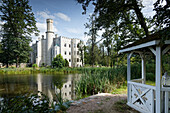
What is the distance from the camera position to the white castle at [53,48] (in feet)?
93.5

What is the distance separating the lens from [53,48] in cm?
2889

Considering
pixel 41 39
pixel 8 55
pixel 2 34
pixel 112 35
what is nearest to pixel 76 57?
pixel 41 39

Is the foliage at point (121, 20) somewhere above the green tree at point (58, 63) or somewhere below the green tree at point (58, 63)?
above

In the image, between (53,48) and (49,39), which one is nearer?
(53,48)

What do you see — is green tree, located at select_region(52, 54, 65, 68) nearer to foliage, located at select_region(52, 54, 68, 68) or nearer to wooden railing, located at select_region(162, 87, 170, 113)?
foliage, located at select_region(52, 54, 68, 68)

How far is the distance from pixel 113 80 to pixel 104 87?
1475 mm

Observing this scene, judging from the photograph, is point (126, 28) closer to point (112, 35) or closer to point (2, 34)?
point (112, 35)

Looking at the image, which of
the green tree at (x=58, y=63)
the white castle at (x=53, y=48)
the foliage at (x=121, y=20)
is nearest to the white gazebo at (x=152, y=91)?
the foliage at (x=121, y=20)

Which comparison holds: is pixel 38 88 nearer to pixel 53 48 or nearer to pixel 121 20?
pixel 121 20

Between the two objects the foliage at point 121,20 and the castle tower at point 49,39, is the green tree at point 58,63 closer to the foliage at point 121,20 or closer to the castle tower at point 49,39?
the castle tower at point 49,39

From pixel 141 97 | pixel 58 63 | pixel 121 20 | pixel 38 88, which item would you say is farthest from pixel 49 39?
pixel 141 97

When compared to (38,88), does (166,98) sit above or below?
above

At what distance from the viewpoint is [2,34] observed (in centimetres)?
2592

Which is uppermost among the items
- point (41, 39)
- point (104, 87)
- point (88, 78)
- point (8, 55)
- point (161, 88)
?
point (41, 39)
